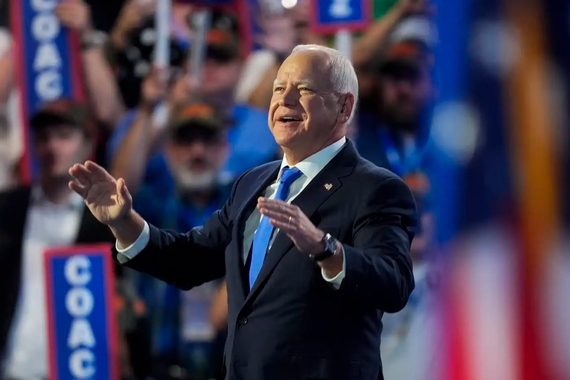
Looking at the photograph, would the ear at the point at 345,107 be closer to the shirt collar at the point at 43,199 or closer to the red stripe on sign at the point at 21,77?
the shirt collar at the point at 43,199

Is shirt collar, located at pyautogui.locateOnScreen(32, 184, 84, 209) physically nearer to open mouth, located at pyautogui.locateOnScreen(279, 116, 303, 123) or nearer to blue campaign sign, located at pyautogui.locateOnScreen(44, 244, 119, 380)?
blue campaign sign, located at pyautogui.locateOnScreen(44, 244, 119, 380)

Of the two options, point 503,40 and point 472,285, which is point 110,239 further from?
point 503,40

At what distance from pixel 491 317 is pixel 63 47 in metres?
2.22

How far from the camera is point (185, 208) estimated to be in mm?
3865

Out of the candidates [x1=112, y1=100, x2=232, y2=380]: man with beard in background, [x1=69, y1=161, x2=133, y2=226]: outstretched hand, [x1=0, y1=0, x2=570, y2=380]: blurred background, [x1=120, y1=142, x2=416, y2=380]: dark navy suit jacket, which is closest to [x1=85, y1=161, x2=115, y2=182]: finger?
[x1=69, y1=161, x2=133, y2=226]: outstretched hand

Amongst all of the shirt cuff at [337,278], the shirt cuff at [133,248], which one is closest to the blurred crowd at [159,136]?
the shirt cuff at [133,248]

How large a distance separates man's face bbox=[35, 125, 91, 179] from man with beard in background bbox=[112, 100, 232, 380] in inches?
12.5

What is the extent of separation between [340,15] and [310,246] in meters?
2.55

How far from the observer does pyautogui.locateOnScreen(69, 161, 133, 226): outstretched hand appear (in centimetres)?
168

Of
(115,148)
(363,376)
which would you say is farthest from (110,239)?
(363,376)

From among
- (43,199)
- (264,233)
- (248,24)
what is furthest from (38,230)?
(264,233)

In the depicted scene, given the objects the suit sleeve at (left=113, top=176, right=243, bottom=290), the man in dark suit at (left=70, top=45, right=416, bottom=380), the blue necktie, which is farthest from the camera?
the suit sleeve at (left=113, top=176, right=243, bottom=290)

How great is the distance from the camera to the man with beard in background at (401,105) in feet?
12.2

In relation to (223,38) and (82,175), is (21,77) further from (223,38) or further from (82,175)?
(82,175)
